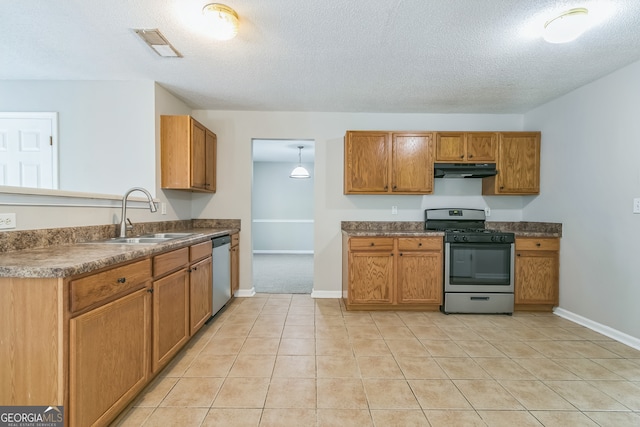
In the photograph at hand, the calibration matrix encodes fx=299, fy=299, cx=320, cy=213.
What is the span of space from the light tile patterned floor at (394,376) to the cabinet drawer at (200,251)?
28.5 inches

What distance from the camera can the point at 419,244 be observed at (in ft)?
11.0

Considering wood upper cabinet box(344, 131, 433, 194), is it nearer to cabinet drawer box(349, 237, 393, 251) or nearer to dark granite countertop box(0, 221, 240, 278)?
cabinet drawer box(349, 237, 393, 251)

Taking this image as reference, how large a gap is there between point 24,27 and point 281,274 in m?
4.27

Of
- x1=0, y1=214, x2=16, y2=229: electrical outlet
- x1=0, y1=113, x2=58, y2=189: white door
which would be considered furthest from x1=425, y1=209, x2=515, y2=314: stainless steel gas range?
x1=0, y1=113, x2=58, y2=189: white door

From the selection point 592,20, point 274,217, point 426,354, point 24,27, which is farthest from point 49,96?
point 274,217

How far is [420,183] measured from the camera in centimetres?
361

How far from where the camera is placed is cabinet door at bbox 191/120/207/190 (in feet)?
10.4

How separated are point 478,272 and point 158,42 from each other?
373cm

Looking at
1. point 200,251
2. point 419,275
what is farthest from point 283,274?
point 200,251

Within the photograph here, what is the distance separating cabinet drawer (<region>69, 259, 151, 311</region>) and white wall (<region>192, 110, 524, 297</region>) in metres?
2.23

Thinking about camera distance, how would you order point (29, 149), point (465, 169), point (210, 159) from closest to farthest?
1. point (29, 149)
2. point (465, 169)
3. point (210, 159)

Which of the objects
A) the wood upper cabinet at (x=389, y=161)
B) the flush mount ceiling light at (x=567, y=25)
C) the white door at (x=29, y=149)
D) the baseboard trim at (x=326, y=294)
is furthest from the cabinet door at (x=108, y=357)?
the flush mount ceiling light at (x=567, y=25)

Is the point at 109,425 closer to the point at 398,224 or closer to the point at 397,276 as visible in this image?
the point at 397,276
